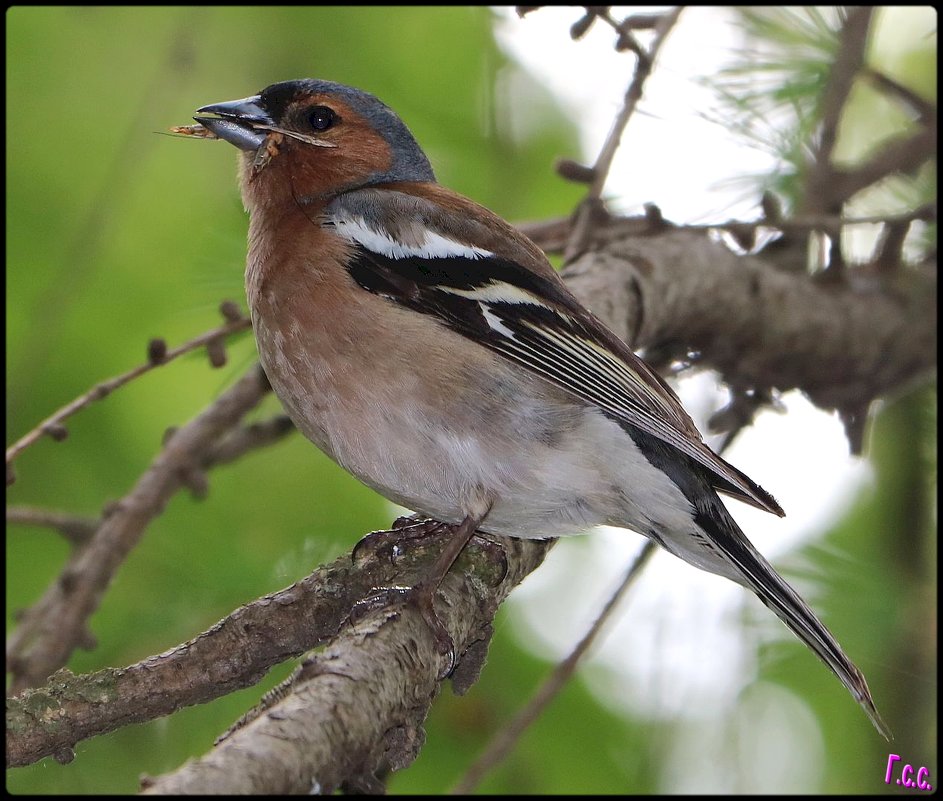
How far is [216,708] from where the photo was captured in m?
4.33

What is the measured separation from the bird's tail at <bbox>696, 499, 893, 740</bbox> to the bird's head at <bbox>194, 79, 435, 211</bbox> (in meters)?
1.90

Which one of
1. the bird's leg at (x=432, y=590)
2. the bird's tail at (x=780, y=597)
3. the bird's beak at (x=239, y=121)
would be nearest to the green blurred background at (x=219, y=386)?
the bird's beak at (x=239, y=121)

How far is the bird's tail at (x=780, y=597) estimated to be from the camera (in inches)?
113

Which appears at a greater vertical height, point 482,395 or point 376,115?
point 376,115

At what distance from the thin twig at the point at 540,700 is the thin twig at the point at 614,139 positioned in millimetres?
1320

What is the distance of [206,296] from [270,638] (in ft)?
6.98

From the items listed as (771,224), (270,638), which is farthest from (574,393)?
(771,224)

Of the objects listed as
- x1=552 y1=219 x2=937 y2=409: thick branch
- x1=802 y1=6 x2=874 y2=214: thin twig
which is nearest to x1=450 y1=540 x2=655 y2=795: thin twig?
x1=552 y1=219 x2=937 y2=409: thick branch

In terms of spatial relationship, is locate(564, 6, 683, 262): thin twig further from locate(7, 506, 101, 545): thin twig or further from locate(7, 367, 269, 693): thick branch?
locate(7, 506, 101, 545): thin twig

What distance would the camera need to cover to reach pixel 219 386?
4.91 metres

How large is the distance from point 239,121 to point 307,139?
0.26 m

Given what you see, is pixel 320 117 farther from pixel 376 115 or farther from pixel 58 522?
pixel 58 522

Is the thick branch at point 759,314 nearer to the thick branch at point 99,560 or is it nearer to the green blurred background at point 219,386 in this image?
the green blurred background at point 219,386

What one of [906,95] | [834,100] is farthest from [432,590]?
[906,95]
